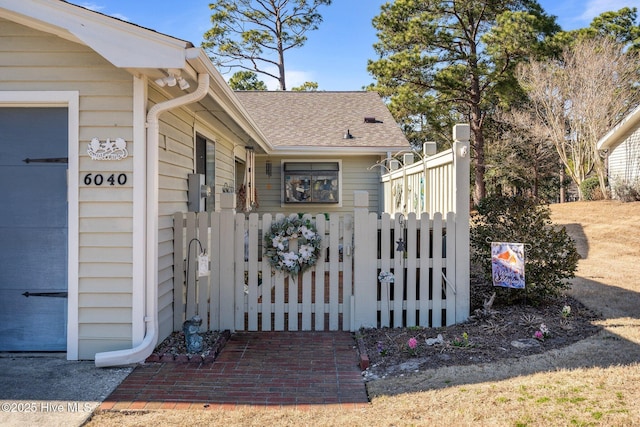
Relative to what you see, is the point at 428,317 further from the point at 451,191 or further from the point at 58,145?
the point at 58,145

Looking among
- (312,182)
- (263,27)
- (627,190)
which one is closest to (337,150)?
(312,182)

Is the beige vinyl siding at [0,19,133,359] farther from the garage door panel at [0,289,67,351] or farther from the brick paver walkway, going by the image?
the brick paver walkway

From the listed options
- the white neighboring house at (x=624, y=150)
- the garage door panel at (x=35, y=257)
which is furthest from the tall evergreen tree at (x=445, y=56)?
the garage door panel at (x=35, y=257)

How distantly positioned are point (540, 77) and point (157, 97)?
53.4ft

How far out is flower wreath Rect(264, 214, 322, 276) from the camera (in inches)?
183

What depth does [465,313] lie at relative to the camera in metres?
4.76

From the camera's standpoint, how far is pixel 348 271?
474 centimetres

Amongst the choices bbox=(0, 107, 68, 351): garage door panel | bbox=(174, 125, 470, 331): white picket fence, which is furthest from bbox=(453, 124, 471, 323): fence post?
bbox=(0, 107, 68, 351): garage door panel

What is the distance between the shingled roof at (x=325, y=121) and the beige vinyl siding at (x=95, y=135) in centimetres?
Result: 620

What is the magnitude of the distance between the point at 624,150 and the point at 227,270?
1533cm

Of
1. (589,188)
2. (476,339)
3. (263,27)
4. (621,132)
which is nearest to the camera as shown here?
(476,339)

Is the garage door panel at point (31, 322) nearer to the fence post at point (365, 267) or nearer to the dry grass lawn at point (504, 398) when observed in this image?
the dry grass lawn at point (504, 398)

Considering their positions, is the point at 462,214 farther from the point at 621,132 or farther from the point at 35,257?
the point at 621,132

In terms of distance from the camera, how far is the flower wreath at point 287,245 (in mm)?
4652
